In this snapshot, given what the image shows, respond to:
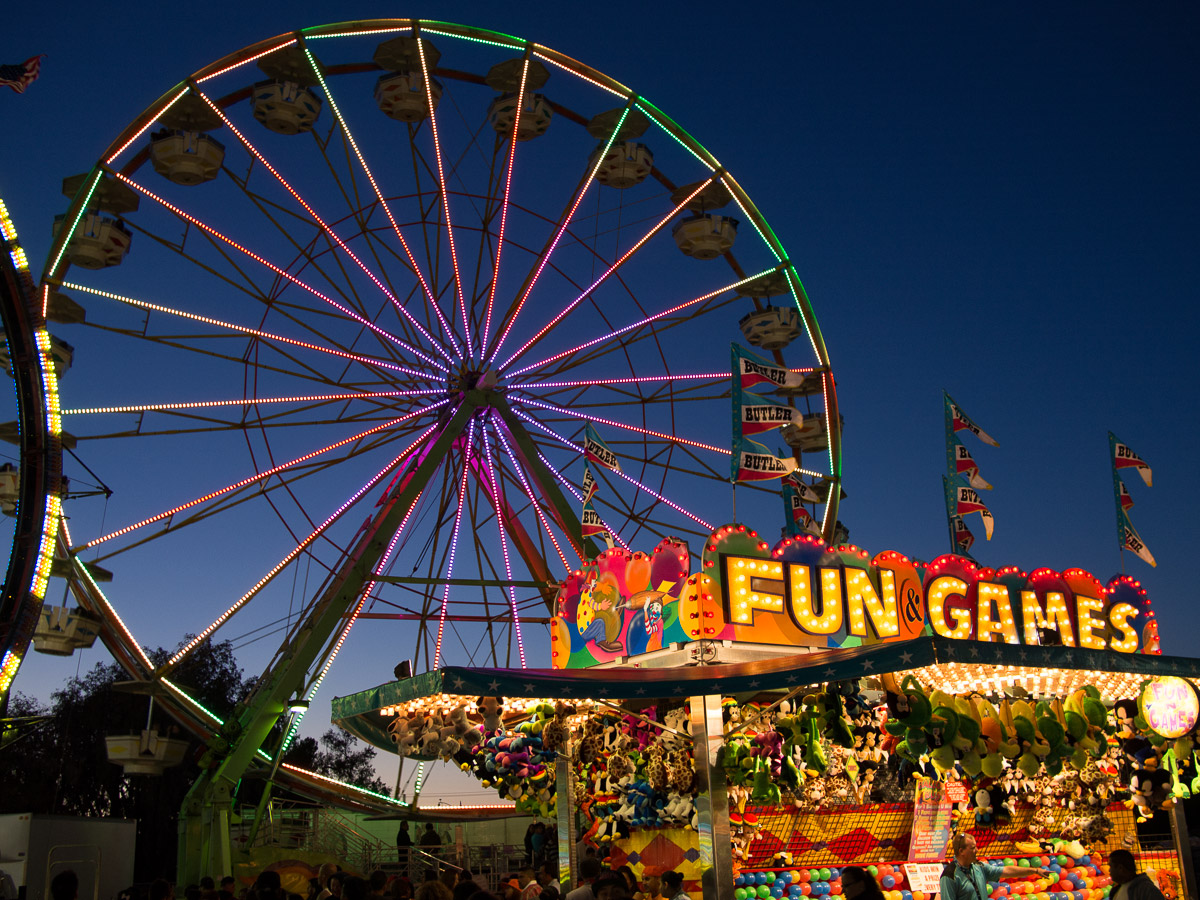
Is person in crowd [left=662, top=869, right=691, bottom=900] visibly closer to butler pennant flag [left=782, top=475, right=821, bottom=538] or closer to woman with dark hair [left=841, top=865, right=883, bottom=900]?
woman with dark hair [left=841, top=865, right=883, bottom=900]

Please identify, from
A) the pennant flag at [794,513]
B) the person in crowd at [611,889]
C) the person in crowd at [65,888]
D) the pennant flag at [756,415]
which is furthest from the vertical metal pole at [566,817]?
the person in crowd at [65,888]

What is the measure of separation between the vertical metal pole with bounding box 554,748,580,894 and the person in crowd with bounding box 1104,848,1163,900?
18.4 ft

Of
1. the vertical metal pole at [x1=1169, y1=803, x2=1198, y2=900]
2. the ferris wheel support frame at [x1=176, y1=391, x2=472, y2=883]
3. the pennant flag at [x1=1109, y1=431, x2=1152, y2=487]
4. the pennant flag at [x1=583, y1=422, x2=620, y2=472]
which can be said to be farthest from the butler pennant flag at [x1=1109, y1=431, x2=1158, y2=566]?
the ferris wheel support frame at [x1=176, y1=391, x2=472, y2=883]

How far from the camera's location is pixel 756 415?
1086cm

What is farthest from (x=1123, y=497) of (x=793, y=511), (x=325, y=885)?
(x=325, y=885)

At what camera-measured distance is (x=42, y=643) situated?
13.9m

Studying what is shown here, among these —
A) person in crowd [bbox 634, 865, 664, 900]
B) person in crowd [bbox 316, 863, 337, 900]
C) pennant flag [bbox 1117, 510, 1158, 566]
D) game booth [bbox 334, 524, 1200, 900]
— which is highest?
pennant flag [bbox 1117, 510, 1158, 566]

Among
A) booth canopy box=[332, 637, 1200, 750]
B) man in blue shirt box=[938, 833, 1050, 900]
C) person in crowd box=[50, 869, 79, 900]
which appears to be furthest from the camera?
booth canopy box=[332, 637, 1200, 750]

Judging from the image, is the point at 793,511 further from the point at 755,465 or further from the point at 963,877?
the point at 963,877

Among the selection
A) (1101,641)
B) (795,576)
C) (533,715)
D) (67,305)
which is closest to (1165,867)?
(1101,641)

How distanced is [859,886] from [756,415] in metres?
6.61

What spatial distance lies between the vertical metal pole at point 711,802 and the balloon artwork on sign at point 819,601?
2.25 feet

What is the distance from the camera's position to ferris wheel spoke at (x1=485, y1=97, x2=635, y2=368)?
16.0 metres

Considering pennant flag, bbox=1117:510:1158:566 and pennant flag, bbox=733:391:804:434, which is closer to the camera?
pennant flag, bbox=733:391:804:434
